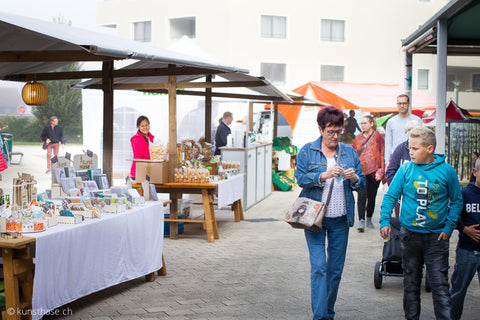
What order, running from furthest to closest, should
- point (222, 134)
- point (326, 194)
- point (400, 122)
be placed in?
point (222, 134)
point (400, 122)
point (326, 194)

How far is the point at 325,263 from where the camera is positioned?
4512mm

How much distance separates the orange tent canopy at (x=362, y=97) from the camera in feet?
72.6

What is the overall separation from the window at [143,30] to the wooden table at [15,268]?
1347 inches

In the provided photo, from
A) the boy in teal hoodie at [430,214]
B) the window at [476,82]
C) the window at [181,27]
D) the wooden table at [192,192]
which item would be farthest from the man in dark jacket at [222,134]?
the window at [476,82]

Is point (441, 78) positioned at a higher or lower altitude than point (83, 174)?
higher

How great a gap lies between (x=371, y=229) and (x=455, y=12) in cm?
414

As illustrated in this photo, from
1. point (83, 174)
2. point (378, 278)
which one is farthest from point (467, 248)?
point (83, 174)

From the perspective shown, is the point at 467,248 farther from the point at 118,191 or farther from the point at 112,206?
the point at 118,191

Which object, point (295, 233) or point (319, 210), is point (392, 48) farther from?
point (319, 210)

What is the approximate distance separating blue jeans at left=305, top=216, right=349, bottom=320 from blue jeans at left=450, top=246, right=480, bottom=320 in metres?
0.86

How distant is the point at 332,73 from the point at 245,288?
30809 millimetres

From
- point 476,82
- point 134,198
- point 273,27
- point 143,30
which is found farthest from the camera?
point 476,82

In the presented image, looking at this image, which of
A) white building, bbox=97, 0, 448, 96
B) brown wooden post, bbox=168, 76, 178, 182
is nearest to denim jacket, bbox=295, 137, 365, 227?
brown wooden post, bbox=168, 76, 178, 182

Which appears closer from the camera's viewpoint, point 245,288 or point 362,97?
point 245,288
